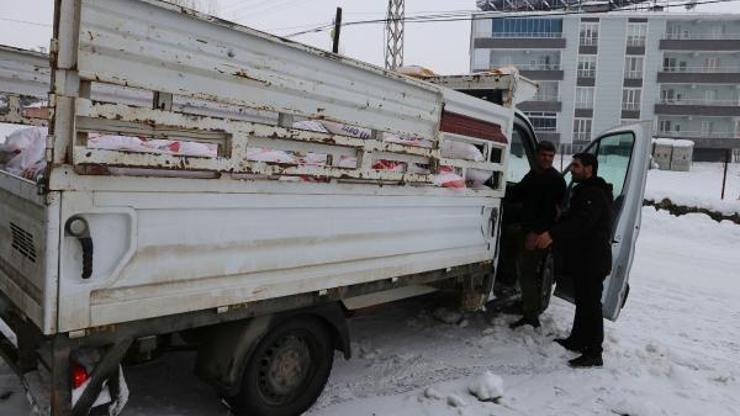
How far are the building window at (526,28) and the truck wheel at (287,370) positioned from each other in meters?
45.6

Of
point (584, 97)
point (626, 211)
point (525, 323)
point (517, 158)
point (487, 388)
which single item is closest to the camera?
point (487, 388)

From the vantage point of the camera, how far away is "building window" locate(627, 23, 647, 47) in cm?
4516

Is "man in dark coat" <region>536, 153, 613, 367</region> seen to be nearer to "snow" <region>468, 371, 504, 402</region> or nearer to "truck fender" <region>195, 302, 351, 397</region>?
"snow" <region>468, 371, 504, 402</region>

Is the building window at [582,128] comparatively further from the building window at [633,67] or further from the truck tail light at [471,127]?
the truck tail light at [471,127]

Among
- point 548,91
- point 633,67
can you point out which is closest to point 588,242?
point 548,91

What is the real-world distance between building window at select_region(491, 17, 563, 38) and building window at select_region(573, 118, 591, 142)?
679 centimetres

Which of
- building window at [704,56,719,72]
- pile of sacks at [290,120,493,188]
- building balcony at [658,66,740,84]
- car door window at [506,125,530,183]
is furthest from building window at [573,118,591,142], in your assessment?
pile of sacks at [290,120,493,188]

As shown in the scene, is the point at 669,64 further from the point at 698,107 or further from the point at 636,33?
the point at 698,107

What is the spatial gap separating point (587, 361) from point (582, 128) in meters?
45.0

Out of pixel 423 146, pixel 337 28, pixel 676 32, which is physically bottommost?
pixel 423 146

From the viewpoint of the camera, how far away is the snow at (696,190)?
1293cm

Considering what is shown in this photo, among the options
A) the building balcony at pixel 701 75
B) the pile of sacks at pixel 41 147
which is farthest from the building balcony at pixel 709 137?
the pile of sacks at pixel 41 147

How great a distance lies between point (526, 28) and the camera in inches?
1785

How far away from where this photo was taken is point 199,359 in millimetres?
3047
